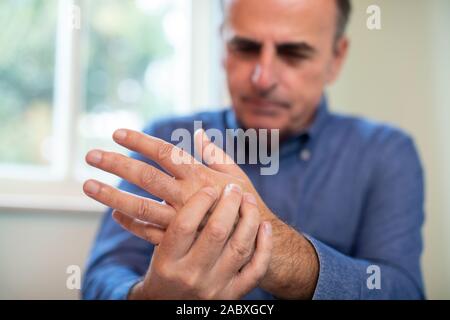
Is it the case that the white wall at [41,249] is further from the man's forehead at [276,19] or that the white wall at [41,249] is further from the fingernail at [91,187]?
the man's forehead at [276,19]

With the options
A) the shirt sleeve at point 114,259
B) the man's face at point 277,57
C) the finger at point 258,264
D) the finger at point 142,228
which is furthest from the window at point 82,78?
the finger at point 258,264

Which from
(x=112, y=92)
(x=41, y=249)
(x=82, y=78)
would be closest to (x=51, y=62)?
(x=82, y=78)

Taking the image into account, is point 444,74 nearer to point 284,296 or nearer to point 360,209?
point 360,209

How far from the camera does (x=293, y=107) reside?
0.80 m

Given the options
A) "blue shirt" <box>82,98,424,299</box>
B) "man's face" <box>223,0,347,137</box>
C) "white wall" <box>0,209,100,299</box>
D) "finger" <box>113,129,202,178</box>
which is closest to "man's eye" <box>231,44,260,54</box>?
"man's face" <box>223,0,347,137</box>

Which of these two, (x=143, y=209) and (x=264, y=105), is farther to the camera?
(x=264, y=105)

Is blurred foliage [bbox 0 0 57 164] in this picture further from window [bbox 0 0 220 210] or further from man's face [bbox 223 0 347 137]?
man's face [bbox 223 0 347 137]

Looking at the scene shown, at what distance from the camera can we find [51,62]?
3.84 feet

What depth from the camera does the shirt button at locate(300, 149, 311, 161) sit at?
31.9 inches

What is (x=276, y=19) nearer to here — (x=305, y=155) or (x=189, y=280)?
(x=305, y=155)

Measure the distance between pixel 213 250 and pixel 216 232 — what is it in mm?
24

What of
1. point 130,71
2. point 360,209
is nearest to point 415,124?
point 360,209

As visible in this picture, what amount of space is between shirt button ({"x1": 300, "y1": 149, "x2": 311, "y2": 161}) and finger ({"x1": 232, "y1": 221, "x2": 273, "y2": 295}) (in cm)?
35

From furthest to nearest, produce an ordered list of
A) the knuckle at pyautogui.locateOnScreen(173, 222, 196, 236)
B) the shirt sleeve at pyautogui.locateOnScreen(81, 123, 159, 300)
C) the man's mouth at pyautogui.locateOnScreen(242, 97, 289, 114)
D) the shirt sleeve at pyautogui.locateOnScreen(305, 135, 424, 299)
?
the man's mouth at pyautogui.locateOnScreen(242, 97, 289, 114)
the shirt sleeve at pyautogui.locateOnScreen(81, 123, 159, 300)
the shirt sleeve at pyautogui.locateOnScreen(305, 135, 424, 299)
the knuckle at pyautogui.locateOnScreen(173, 222, 196, 236)
